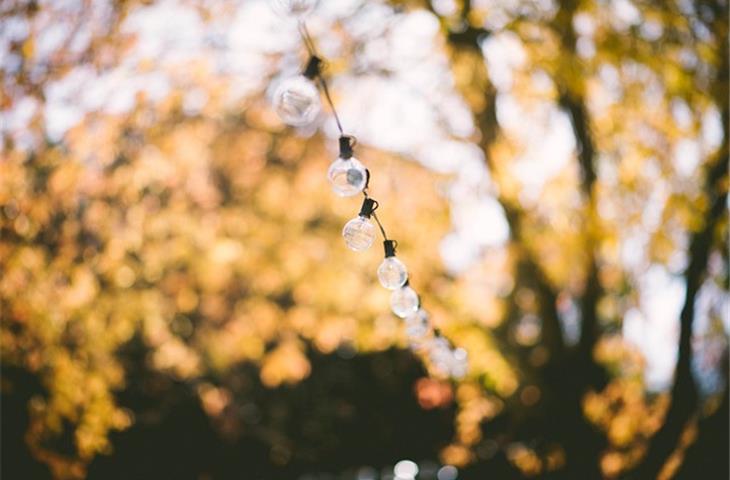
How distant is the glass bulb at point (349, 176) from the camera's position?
180cm

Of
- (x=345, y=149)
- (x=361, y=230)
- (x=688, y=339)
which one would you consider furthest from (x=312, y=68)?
(x=688, y=339)

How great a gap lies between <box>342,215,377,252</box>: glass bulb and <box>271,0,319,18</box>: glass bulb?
67 cm

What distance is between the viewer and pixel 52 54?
13.1 feet

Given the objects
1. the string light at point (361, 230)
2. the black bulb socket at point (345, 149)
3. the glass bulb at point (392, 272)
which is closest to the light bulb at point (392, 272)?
the glass bulb at point (392, 272)

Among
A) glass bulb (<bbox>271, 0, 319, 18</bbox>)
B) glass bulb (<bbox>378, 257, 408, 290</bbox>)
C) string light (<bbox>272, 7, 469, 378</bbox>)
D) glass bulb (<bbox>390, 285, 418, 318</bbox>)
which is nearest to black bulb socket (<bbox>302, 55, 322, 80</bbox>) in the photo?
string light (<bbox>272, 7, 469, 378</bbox>)

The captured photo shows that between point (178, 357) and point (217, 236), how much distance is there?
78.0 inches

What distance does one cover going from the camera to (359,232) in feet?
6.12

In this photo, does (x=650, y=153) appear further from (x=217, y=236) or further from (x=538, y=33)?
(x=217, y=236)

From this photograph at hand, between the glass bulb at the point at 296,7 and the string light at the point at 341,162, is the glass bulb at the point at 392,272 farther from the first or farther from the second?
the glass bulb at the point at 296,7

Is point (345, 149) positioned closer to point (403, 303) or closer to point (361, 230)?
point (361, 230)

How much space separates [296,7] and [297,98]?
0.28 meters

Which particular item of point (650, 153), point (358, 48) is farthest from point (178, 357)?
point (650, 153)

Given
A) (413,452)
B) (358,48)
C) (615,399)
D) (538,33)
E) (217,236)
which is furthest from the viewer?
(413,452)

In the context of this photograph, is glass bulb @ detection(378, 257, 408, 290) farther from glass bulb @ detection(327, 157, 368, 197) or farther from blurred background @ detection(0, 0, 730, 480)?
blurred background @ detection(0, 0, 730, 480)
